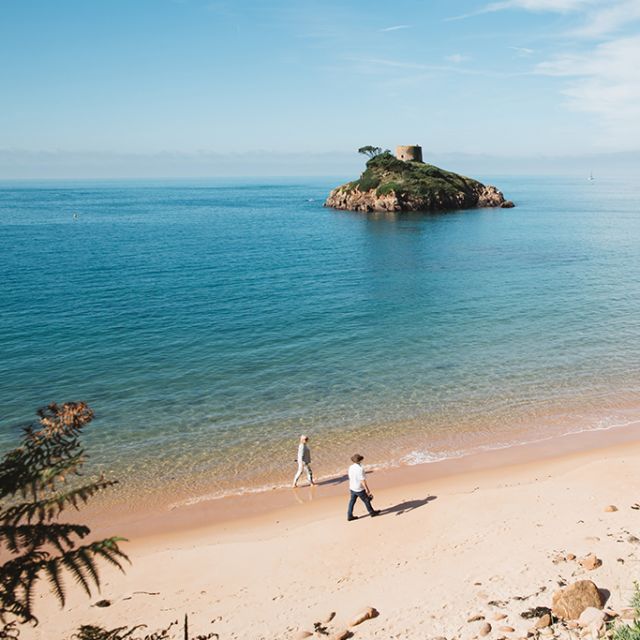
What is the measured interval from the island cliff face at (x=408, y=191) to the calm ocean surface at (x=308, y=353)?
48268 millimetres

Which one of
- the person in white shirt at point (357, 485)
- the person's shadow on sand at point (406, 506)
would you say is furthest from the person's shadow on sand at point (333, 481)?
the person in white shirt at point (357, 485)

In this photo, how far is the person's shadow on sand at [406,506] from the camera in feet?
50.0

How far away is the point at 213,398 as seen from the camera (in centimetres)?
2339

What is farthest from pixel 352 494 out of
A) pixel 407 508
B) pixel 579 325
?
pixel 579 325

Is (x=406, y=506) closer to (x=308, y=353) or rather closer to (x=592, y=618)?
(x=592, y=618)

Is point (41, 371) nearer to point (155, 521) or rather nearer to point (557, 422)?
point (155, 521)

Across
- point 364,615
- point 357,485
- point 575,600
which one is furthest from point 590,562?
point 357,485

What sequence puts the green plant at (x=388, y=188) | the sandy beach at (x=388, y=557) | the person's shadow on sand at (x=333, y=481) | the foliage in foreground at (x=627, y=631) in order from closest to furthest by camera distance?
the foliage in foreground at (x=627, y=631) → the sandy beach at (x=388, y=557) → the person's shadow on sand at (x=333, y=481) → the green plant at (x=388, y=188)

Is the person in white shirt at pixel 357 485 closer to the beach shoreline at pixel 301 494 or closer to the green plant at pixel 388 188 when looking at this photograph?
the beach shoreline at pixel 301 494

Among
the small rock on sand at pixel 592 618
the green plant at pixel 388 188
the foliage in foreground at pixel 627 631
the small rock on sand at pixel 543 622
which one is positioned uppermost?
the green plant at pixel 388 188

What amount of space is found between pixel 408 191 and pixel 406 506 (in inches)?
3890

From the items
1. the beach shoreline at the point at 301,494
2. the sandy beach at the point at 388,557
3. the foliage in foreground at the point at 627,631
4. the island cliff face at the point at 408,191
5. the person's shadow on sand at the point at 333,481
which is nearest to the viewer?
the foliage in foreground at the point at 627,631

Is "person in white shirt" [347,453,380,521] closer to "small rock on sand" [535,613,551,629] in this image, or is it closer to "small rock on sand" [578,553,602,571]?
"small rock on sand" [578,553,602,571]

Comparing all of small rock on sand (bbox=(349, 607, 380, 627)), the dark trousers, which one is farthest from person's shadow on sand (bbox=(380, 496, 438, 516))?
small rock on sand (bbox=(349, 607, 380, 627))
